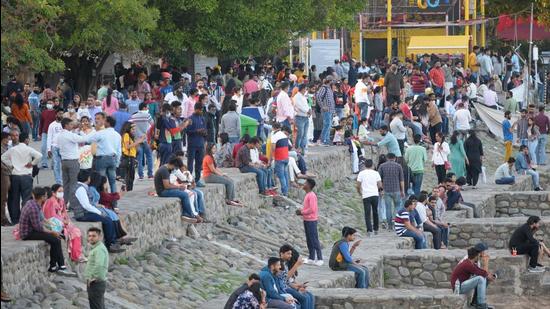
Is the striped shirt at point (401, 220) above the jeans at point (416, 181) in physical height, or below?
below

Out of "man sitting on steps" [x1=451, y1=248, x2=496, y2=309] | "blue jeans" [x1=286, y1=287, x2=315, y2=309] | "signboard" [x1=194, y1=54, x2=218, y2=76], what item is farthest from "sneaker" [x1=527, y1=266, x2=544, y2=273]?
"signboard" [x1=194, y1=54, x2=218, y2=76]

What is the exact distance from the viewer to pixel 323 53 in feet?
143

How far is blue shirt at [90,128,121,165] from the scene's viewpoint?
21875 millimetres

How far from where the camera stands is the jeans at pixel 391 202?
27.8 m

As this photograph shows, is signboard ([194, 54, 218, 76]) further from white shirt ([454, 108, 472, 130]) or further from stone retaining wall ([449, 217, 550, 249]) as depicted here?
stone retaining wall ([449, 217, 550, 249])

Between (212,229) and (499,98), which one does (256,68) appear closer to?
(499,98)

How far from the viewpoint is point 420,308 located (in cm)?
2142

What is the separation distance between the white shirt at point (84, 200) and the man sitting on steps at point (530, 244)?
29.8 ft

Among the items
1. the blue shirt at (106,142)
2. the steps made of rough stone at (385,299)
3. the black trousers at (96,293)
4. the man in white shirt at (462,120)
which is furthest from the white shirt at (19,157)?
the man in white shirt at (462,120)

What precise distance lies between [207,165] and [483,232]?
662cm

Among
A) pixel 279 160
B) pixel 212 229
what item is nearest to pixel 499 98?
pixel 279 160

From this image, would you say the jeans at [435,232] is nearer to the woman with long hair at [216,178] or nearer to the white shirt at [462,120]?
the woman with long hair at [216,178]

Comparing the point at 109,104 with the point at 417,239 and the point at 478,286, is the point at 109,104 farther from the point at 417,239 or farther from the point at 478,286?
the point at 478,286

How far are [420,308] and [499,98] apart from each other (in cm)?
2658
